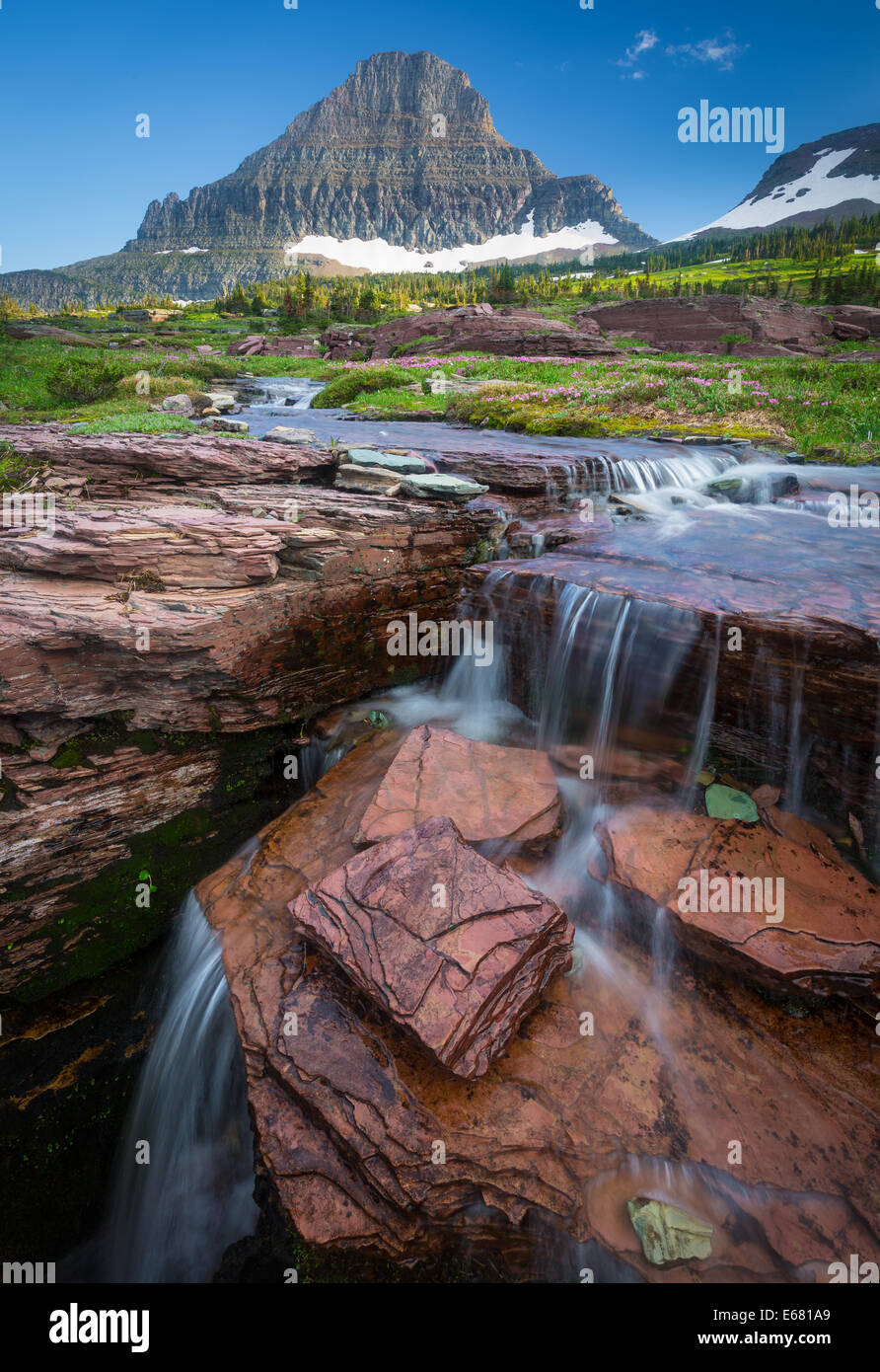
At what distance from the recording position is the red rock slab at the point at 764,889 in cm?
480

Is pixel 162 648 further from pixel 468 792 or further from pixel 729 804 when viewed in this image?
pixel 729 804

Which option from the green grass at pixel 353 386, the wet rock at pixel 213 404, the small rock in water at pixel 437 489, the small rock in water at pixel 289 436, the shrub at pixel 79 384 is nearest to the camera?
the small rock in water at pixel 437 489

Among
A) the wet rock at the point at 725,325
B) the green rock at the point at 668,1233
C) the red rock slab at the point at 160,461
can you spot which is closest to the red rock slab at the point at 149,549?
the red rock slab at the point at 160,461

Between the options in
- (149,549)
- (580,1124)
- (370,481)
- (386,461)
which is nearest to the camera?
(580,1124)

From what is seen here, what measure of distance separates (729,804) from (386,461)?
8.02m

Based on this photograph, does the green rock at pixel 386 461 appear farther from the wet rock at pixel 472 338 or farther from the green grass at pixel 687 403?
the wet rock at pixel 472 338

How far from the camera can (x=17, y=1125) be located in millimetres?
5676

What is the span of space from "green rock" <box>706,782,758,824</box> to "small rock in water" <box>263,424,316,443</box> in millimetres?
11322

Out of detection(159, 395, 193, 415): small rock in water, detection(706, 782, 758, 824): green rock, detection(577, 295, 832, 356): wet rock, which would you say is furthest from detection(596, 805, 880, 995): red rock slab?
detection(577, 295, 832, 356): wet rock

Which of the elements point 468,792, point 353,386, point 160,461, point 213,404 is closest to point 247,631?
point 468,792

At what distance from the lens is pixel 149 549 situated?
6965 millimetres

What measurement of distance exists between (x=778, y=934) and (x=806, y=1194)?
1732 millimetres

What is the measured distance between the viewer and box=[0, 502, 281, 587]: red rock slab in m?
6.68

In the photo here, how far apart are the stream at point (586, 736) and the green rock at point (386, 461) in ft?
8.86
